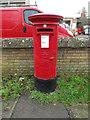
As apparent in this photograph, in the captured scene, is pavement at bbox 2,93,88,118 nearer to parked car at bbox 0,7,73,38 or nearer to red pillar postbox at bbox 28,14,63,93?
red pillar postbox at bbox 28,14,63,93

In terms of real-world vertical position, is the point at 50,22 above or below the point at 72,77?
above

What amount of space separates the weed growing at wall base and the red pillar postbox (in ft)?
0.70

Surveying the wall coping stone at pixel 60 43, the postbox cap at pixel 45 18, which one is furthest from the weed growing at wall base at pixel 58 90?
the postbox cap at pixel 45 18

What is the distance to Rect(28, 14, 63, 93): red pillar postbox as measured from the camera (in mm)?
2211

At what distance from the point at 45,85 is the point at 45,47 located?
97 cm

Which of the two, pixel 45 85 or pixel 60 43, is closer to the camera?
pixel 45 85

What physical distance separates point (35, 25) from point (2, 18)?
3.03 metres

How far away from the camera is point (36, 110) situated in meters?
2.20

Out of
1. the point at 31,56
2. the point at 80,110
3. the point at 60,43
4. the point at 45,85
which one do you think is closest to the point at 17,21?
the point at 31,56

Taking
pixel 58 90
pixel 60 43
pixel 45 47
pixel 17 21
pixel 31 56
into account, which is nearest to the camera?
pixel 45 47

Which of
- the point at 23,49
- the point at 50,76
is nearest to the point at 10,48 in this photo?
the point at 23,49

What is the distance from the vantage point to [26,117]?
6.62 ft

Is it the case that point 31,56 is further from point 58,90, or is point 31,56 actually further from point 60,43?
point 58,90

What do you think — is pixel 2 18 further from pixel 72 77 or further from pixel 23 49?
pixel 72 77
